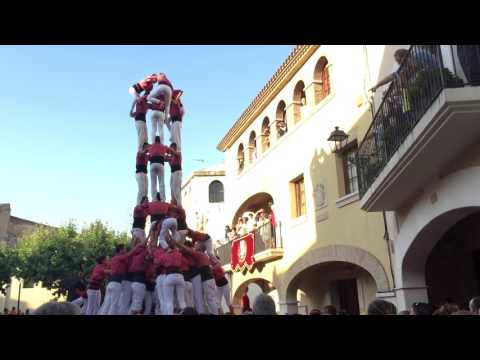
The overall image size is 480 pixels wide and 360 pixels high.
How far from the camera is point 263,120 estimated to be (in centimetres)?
1855

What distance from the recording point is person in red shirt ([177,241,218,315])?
929 cm

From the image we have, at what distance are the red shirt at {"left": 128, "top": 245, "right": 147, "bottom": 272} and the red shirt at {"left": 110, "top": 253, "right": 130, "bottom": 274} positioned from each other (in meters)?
0.11

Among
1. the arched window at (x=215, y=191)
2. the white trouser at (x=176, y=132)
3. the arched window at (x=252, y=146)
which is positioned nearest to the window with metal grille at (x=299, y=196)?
the arched window at (x=252, y=146)

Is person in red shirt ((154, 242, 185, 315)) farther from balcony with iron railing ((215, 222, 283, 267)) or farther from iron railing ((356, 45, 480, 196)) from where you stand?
balcony with iron railing ((215, 222, 283, 267))

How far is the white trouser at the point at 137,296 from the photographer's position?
349 inches

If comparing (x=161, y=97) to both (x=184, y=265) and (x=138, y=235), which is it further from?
(x=184, y=265)

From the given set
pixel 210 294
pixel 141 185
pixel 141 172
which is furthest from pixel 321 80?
pixel 210 294

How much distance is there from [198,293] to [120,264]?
162cm

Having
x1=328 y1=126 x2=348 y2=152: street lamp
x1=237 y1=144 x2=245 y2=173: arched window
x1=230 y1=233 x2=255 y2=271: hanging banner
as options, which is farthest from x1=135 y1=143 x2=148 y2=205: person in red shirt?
x1=237 y1=144 x2=245 y2=173: arched window

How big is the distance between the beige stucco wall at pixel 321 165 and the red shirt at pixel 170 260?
471cm

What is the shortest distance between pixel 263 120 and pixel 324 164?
5.58m

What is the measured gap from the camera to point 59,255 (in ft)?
85.8

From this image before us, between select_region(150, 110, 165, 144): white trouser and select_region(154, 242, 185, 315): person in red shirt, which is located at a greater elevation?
select_region(150, 110, 165, 144): white trouser
